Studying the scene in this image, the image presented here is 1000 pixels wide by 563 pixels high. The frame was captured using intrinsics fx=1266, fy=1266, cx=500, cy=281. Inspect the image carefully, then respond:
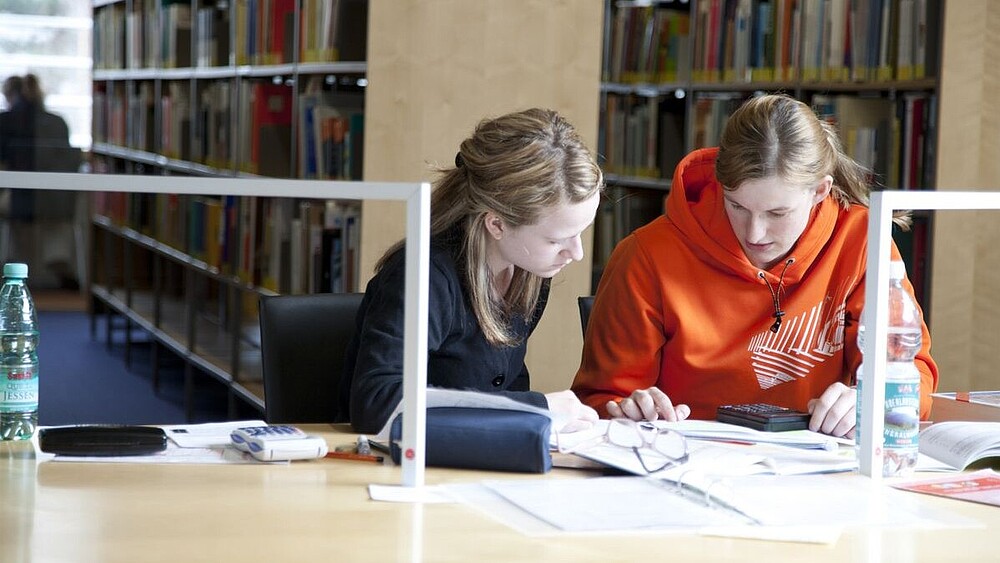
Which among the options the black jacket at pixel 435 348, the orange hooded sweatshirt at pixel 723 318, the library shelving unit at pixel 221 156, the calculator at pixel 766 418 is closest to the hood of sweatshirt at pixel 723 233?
the orange hooded sweatshirt at pixel 723 318

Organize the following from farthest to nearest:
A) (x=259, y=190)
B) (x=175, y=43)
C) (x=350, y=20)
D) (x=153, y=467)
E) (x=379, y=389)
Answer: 1. (x=175, y=43)
2. (x=350, y=20)
3. (x=379, y=389)
4. (x=153, y=467)
5. (x=259, y=190)

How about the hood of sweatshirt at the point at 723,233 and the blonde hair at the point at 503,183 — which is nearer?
the blonde hair at the point at 503,183

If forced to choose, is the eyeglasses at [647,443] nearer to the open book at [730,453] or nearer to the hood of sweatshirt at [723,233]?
the open book at [730,453]

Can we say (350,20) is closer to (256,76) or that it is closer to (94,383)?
(256,76)

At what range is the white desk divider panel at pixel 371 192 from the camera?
137 centimetres

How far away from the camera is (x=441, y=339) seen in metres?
A: 1.86

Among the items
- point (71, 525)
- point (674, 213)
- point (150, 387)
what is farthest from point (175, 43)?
point (71, 525)

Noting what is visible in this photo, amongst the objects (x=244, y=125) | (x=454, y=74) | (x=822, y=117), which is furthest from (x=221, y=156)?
(x=822, y=117)

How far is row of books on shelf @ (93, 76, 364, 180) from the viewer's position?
12.0 ft

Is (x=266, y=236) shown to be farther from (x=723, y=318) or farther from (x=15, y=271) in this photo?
(x=15, y=271)

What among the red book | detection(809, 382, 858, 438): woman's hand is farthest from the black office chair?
the red book

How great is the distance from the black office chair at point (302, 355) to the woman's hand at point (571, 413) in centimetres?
47

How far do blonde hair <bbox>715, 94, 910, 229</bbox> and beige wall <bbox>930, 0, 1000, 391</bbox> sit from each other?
1331 mm

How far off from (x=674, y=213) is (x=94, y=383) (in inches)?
145
